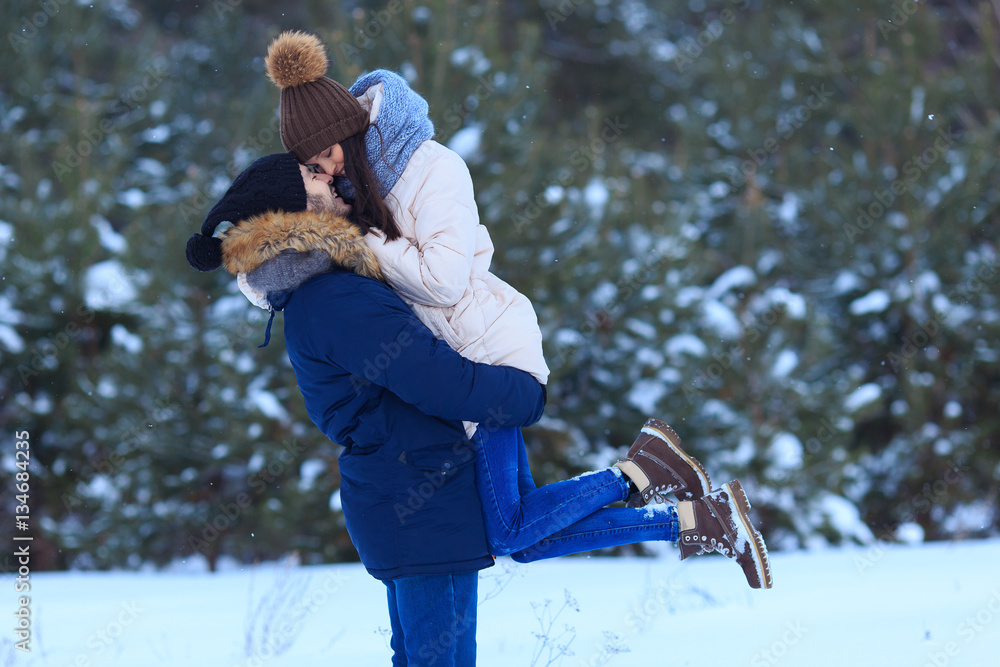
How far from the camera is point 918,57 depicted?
8.12 metres

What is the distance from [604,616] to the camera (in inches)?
154

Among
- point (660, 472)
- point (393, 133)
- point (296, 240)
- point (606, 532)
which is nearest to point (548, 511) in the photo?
point (606, 532)

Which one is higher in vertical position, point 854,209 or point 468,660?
point 854,209

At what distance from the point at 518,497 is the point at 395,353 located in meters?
0.54

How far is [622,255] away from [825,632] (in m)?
3.90

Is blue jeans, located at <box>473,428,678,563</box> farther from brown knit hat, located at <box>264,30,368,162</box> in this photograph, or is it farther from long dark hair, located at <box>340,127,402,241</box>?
brown knit hat, located at <box>264,30,368,162</box>

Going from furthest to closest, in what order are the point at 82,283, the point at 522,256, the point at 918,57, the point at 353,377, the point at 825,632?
the point at 918,57 → the point at 82,283 → the point at 522,256 → the point at 825,632 → the point at 353,377

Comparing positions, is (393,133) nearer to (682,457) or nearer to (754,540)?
(682,457)

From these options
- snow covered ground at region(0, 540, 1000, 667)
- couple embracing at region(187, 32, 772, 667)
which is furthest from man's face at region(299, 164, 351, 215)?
snow covered ground at region(0, 540, 1000, 667)

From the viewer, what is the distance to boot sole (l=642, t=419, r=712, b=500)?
7.47 ft

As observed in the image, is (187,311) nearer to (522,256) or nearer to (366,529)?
(522,256)

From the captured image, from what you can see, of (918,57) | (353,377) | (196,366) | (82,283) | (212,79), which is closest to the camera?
(353,377)

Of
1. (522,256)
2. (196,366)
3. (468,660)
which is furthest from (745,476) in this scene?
(468,660)

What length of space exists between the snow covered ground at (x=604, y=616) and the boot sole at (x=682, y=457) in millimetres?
849
